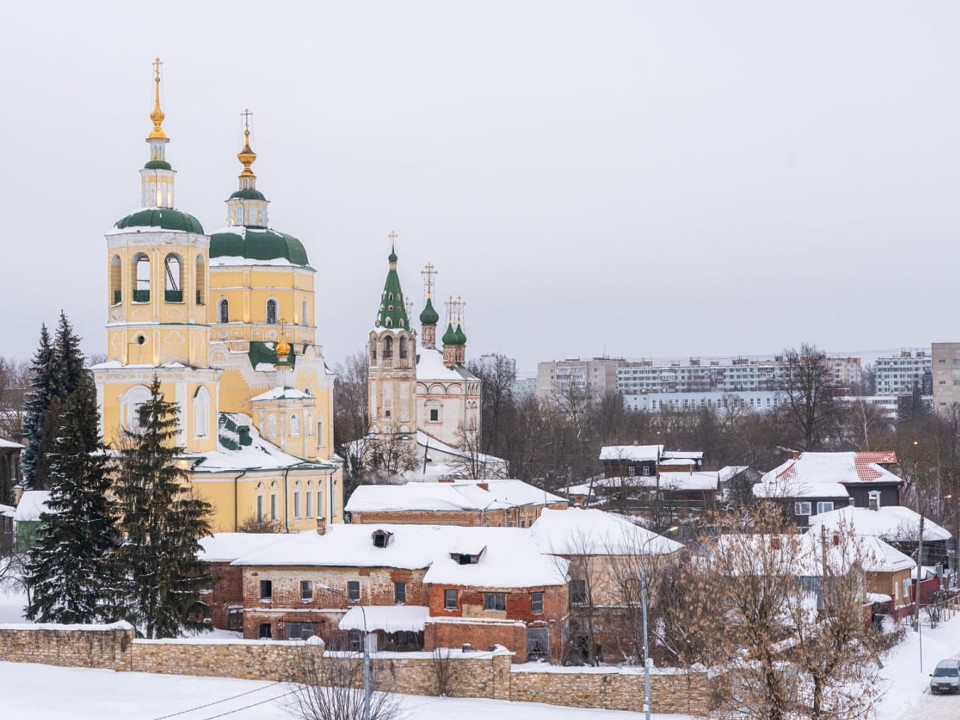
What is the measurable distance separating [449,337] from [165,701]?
59248mm

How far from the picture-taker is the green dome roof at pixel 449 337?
89312 mm

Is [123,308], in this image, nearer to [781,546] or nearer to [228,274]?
[228,274]

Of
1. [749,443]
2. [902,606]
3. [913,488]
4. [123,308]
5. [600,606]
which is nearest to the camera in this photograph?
[600,606]

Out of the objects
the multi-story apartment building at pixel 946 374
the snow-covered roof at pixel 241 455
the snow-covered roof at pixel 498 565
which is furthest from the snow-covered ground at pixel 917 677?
the multi-story apartment building at pixel 946 374

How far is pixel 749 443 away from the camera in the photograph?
100 metres

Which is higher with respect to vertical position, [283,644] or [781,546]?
[781,546]

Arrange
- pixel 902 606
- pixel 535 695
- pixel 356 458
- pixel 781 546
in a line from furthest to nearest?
1. pixel 356 458
2. pixel 902 606
3. pixel 535 695
4. pixel 781 546

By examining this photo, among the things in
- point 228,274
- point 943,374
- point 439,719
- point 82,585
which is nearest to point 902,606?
point 439,719

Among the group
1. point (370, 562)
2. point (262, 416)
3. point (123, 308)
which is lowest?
point (370, 562)

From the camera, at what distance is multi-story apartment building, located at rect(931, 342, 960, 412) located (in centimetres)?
15988

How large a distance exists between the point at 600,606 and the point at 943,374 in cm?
13152

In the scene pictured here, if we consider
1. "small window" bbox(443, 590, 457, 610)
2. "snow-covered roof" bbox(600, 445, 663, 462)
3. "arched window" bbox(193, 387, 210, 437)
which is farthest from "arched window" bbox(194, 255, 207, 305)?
"snow-covered roof" bbox(600, 445, 663, 462)

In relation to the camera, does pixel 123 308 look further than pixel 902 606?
Yes

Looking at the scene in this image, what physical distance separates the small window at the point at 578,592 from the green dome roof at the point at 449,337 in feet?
170
